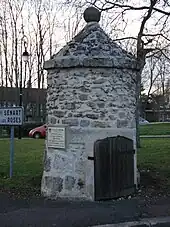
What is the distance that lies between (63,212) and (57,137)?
6.85ft

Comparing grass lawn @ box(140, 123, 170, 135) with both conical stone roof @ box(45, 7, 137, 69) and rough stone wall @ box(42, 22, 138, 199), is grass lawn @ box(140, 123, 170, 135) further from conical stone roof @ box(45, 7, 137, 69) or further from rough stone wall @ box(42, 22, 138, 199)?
rough stone wall @ box(42, 22, 138, 199)

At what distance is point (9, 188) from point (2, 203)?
164cm

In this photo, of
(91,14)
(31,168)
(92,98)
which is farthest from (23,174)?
(91,14)

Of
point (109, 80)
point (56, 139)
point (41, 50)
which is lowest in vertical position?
point (56, 139)

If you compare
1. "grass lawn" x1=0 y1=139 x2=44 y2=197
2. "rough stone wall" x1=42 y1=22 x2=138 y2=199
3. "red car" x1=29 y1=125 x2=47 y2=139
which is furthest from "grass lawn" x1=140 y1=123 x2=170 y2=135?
"rough stone wall" x1=42 y1=22 x2=138 y2=199

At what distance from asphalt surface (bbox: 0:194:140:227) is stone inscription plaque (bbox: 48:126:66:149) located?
1.26 metres

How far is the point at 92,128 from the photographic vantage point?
32.7ft

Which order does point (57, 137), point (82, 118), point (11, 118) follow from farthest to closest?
point (11, 118) → point (57, 137) → point (82, 118)

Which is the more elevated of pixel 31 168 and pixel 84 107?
pixel 84 107

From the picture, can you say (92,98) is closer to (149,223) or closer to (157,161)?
(149,223)

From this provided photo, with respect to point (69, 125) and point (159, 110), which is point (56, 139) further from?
point (159, 110)

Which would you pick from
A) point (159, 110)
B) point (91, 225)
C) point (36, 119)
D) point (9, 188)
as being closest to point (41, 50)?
point (36, 119)

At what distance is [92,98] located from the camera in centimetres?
1003

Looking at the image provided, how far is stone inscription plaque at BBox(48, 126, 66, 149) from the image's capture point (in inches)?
397
